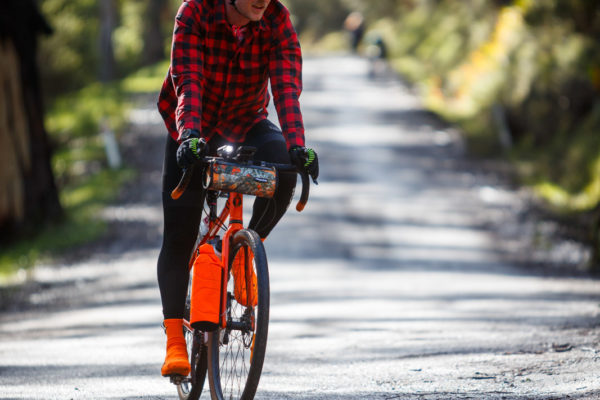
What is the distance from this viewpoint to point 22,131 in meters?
14.7

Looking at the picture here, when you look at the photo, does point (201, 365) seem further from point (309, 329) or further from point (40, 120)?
point (40, 120)

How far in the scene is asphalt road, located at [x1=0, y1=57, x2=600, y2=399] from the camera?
16.4ft

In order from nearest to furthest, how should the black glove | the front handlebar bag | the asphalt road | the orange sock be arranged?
the front handlebar bag, the black glove, the orange sock, the asphalt road

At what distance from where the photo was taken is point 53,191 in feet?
49.6

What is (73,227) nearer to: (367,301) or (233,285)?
(367,301)

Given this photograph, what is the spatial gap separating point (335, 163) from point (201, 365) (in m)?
14.2

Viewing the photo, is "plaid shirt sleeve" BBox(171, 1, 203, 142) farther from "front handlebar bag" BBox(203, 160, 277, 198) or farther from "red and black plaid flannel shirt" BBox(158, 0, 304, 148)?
"front handlebar bag" BBox(203, 160, 277, 198)

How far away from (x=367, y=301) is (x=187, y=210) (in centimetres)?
482

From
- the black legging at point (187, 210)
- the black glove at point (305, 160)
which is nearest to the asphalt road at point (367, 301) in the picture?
the black legging at point (187, 210)

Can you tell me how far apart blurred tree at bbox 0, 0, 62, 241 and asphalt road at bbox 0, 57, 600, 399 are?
1245mm

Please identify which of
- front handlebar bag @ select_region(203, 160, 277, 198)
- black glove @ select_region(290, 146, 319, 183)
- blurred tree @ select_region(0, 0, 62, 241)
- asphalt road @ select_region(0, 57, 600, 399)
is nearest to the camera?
front handlebar bag @ select_region(203, 160, 277, 198)

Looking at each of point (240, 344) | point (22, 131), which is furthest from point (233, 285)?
point (22, 131)

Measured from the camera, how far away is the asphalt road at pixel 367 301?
16.4 feet

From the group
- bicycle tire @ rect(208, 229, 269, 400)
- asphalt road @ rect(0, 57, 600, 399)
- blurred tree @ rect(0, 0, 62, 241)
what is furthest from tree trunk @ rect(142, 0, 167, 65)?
bicycle tire @ rect(208, 229, 269, 400)
